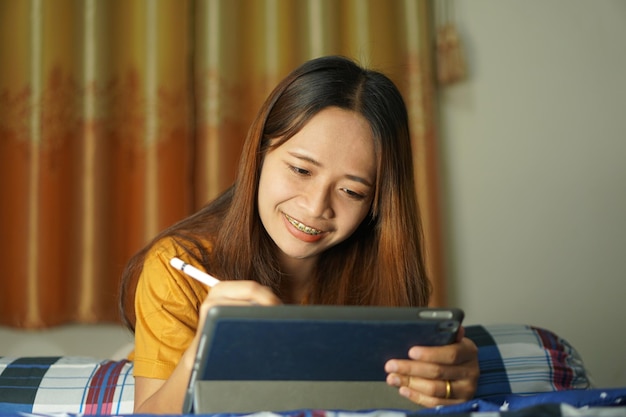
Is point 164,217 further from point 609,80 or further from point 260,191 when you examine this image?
point 609,80

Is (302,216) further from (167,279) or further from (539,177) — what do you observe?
(539,177)

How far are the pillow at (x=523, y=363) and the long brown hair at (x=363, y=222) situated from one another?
0.55 ft

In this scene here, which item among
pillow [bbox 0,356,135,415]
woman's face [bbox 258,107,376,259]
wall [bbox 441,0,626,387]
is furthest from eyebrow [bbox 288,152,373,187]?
wall [bbox 441,0,626,387]

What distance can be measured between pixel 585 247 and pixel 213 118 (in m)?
1.26

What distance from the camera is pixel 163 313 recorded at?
112cm

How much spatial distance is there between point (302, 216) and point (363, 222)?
22 centimetres

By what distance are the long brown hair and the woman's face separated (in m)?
0.02

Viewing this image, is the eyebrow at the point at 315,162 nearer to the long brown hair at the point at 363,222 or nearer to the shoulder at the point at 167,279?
the long brown hair at the point at 363,222

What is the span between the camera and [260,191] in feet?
→ 4.00

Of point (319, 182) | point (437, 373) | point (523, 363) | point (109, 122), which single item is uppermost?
point (109, 122)

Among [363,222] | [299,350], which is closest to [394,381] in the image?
[299,350]

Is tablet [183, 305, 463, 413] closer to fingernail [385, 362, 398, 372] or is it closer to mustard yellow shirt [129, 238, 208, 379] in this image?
fingernail [385, 362, 398, 372]

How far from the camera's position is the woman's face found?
1.14 meters

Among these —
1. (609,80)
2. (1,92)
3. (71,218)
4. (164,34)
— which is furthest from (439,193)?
(1,92)
